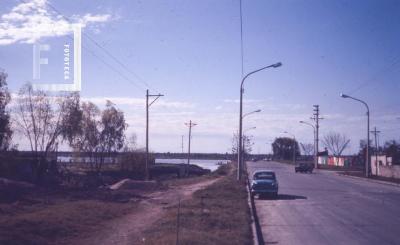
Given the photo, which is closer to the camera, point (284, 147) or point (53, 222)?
point (53, 222)

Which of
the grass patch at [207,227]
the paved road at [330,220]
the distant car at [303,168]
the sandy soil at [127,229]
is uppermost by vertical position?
the grass patch at [207,227]

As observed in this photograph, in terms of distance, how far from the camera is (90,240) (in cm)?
1672

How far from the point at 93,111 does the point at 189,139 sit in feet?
69.1

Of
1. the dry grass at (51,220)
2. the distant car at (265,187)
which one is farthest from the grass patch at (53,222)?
the distant car at (265,187)

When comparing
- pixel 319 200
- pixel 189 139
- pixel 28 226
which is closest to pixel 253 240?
pixel 28 226

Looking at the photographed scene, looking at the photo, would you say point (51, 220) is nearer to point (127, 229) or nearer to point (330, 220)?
point (127, 229)

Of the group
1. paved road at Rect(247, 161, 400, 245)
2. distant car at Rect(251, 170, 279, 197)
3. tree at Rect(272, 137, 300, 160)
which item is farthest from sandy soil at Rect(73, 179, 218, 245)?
tree at Rect(272, 137, 300, 160)

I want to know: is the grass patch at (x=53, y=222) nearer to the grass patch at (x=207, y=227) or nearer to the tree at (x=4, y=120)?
the grass patch at (x=207, y=227)

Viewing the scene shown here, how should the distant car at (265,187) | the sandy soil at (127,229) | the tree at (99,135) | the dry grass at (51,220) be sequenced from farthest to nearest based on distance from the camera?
the tree at (99,135) → the distant car at (265,187) → the dry grass at (51,220) → the sandy soil at (127,229)

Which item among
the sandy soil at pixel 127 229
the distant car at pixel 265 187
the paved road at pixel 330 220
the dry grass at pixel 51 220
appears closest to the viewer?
the paved road at pixel 330 220

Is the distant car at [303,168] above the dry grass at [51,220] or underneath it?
underneath

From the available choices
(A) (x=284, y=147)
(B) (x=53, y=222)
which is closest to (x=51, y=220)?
(B) (x=53, y=222)

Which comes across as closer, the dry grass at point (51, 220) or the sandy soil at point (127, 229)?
the sandy soil at point (127, 229)

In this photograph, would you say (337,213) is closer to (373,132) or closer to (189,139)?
(189,139)
